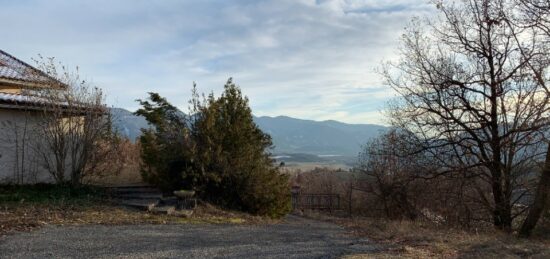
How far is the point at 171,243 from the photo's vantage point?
8984 millimetres

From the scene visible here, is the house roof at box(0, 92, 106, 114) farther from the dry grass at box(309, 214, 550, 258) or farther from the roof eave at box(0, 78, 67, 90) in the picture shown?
the dry grass at box(309, 214, 550, 258)

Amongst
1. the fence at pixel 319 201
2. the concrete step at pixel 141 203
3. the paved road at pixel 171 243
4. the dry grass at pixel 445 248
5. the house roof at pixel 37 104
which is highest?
the house roof at pixel 37 104

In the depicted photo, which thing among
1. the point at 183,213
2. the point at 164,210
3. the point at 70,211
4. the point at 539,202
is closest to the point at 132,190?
the point at 164,210

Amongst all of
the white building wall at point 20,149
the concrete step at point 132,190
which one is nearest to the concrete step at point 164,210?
the concrete step at point 132,190

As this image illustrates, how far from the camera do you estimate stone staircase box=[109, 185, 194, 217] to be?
1339 centimetres

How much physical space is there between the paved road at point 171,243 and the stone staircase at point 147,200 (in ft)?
7.02

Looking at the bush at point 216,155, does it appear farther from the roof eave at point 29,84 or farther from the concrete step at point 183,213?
Result: the roof eave at point 29,84

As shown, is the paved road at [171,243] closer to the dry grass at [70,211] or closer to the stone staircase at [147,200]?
the dry grass at [70,211]

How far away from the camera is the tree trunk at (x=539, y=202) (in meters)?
15.9

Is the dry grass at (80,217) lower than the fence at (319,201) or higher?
higher

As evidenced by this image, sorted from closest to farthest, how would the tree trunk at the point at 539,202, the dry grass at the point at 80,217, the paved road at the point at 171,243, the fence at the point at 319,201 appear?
the paved road at the point at 171,243 → the dry grass at the point at 80,217 → the tree trunk at the point at 539,202 → the fence at the point at 319,201

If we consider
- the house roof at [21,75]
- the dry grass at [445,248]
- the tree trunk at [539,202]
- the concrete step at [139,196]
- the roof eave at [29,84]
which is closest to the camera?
the dry grass at [445,248]

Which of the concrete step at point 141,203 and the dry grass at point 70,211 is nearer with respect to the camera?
the dry grass at point 70,211

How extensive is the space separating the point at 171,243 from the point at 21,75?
1207 cm
